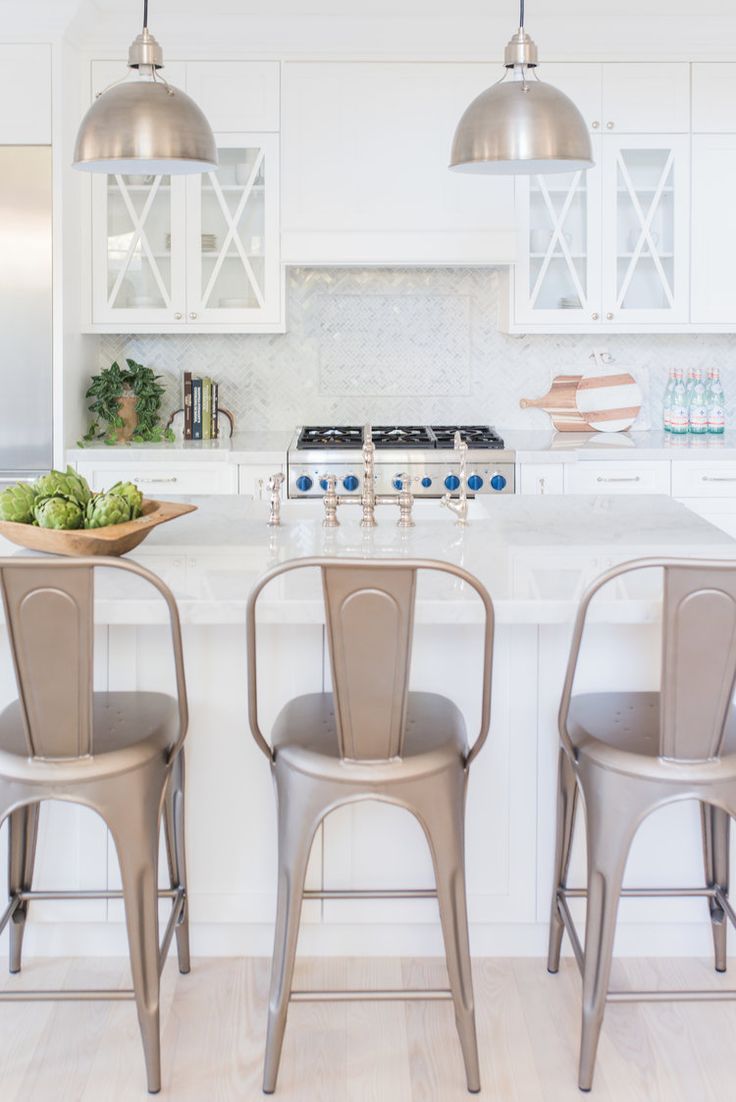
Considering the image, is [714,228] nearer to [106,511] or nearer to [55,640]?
[106,511]

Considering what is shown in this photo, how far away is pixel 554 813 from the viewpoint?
2514 millimetres

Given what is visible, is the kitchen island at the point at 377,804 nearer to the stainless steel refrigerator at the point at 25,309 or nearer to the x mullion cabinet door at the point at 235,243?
the stainless steel refrigerator at the point at 25,309

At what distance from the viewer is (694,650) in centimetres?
196

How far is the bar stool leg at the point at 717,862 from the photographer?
8.09ft

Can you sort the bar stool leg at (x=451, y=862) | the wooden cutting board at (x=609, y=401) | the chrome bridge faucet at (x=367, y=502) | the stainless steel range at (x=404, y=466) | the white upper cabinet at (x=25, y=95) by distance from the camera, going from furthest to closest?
the wooden cutting board at (x=609, y=401) → the stainless steel range at (x=404, y=466) → the white upper cabinet at (x=25, y=95) → the chrome bridge faucet at (x=367, y=502) → the bar stool leg at (x=451, y=862)

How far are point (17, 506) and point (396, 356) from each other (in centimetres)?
284

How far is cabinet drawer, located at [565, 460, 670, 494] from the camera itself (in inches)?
176

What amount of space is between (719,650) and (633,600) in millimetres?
222

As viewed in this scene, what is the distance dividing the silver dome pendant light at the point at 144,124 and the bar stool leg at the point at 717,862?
1.76 m

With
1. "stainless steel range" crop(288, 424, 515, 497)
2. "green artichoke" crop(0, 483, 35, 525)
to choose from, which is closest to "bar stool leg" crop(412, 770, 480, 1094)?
"green artichoke" crop(0, 483, 35, 525)

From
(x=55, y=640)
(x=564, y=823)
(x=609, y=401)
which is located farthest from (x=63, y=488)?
(x=609, y=401)

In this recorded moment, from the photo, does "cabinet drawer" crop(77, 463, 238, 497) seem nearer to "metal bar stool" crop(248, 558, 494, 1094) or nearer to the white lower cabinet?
the white lower cabinet

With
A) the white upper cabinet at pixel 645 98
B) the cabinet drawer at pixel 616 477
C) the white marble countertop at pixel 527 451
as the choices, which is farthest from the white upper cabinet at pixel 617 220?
the cabinet drawer at pixel 616 477

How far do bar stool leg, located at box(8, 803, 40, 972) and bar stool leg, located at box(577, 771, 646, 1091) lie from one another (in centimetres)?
111
